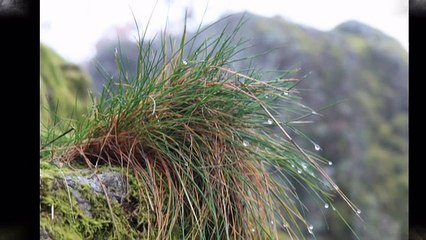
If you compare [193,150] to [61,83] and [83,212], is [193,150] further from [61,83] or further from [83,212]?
[61,83]

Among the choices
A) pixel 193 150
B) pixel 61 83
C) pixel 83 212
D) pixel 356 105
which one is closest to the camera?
pixel 83 212

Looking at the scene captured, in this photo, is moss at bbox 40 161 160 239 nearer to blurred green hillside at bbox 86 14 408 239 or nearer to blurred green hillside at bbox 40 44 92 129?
blurred green hillside at bbox 40 44 92 129

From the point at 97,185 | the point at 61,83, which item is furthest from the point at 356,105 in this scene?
the point at 97,185

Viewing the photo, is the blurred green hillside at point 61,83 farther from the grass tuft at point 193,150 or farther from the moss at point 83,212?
the moss at point 83,212

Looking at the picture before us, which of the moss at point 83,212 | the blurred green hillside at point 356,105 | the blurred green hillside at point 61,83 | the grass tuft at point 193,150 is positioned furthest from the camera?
the blurred green hillside at point 356,105

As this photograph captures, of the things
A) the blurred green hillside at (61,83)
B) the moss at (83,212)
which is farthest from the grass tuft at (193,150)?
the blurred green hillside at (61,83)

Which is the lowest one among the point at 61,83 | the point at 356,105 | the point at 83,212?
the point at 356,105

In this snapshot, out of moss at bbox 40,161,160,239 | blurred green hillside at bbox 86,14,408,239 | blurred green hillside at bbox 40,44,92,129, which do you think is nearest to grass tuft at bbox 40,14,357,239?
moss at bbox 40,161,160,239
